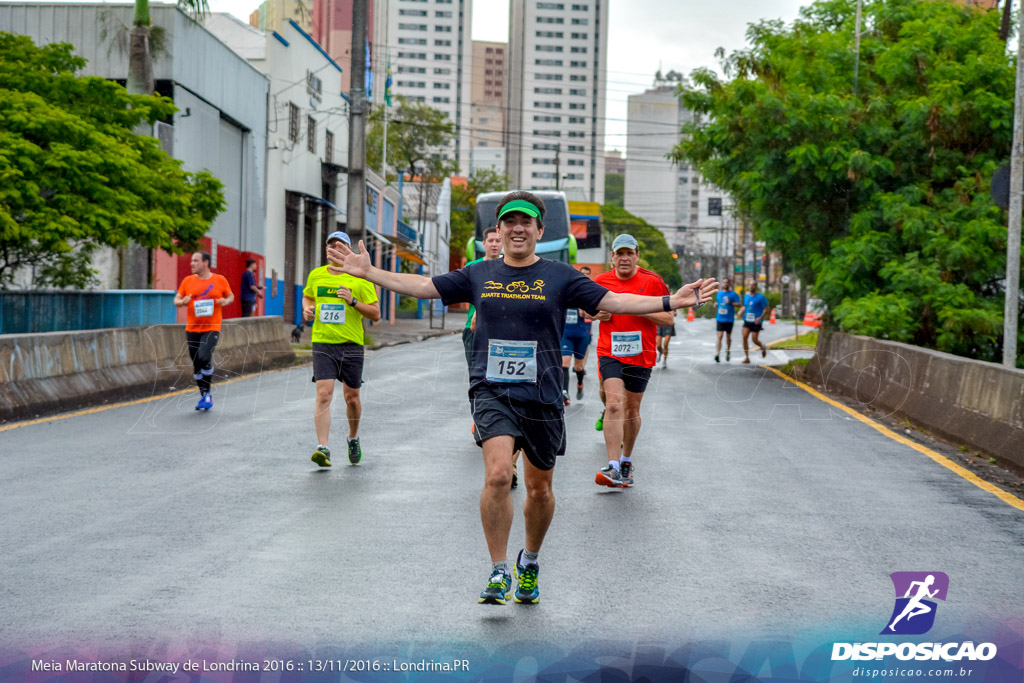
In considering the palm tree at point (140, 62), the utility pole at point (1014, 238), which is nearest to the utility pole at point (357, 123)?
the palm tree at point (140, 62)

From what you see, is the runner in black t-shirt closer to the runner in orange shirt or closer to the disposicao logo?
the disposicao logo

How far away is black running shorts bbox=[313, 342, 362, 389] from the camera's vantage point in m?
9.58

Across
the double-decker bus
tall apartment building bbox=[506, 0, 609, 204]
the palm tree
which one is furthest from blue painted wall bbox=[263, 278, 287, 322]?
tall apartment building bbox=[506, 0, 609, 204]

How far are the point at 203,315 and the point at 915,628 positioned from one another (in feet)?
33.7

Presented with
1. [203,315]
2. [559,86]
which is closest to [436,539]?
[203,315]

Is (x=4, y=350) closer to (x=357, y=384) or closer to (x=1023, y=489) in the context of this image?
(x=357, y=384)

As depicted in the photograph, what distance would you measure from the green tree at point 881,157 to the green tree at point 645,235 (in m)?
102

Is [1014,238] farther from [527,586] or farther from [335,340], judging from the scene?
[527,586]

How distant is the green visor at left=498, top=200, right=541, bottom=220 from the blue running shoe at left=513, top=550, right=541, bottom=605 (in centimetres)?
164

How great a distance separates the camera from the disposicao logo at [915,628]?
15.4ft

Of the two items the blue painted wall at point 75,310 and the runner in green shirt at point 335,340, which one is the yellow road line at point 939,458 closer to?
the runner in green shirt at point 335,340

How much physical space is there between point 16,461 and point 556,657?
6.42 metres

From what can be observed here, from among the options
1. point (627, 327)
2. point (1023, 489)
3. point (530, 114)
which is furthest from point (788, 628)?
point (530, 114)

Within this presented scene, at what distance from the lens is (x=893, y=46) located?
70.3 ft
